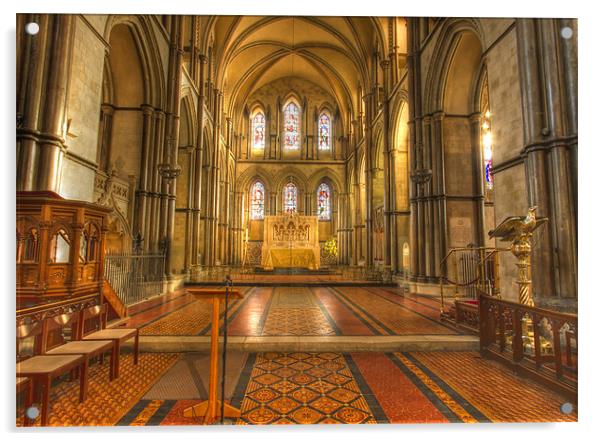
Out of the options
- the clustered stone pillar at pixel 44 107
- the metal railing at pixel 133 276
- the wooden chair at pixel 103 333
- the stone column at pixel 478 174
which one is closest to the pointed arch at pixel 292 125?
the stone column at pixel 478 174

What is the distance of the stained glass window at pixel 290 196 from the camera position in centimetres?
2616

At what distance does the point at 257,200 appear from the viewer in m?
26.3

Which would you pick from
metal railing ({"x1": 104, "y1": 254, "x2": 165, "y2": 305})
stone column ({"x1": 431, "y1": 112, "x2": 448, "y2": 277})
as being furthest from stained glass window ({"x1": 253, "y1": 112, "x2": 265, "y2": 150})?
stone column ({"x1": 431, "y1": 112, "x2": 448, "y2": 277})

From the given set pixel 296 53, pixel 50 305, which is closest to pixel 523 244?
pixel 50 305

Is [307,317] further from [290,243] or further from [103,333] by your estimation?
[290,243]

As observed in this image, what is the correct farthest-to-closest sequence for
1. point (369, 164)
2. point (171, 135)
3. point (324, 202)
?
point (324, 202)
point (369, 164)
point (171, 135)

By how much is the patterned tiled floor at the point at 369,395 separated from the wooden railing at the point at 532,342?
0.13 metres

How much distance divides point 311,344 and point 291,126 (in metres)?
24.3

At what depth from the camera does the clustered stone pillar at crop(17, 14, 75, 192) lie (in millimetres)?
4305

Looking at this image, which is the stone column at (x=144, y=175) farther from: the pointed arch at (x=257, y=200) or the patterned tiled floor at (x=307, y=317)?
the pointed arch at (x=257, y=200)

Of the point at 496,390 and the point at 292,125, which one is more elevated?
the point at 292,125

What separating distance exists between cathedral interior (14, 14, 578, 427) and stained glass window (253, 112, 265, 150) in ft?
39.9

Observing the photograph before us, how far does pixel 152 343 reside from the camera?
12.8 feet

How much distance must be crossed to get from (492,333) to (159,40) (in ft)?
34.6
